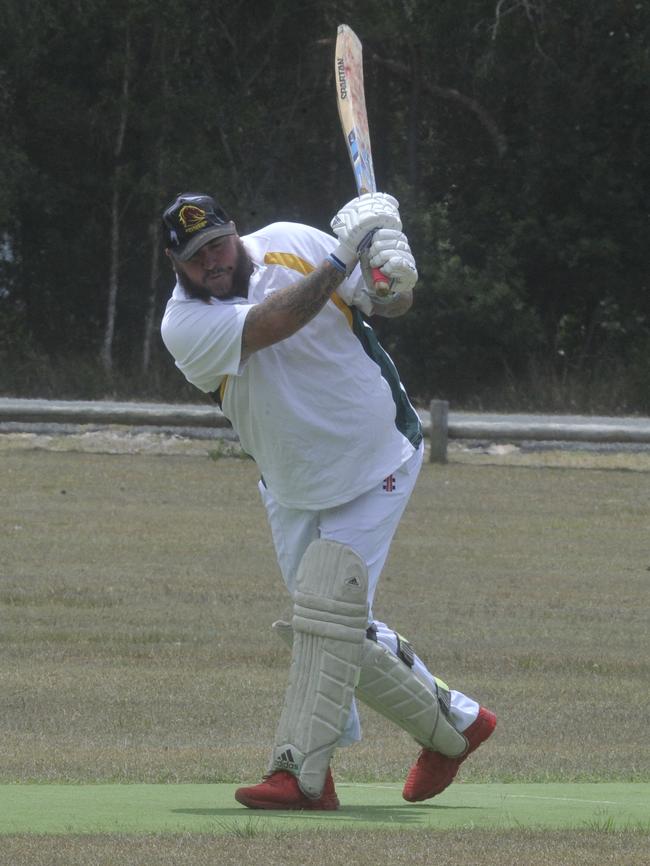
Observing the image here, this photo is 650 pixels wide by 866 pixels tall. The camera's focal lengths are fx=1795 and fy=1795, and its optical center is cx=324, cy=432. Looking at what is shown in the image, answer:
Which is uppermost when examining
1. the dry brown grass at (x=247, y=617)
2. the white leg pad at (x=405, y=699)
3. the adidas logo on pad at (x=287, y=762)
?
the white leg pad at (x=405, y=699)

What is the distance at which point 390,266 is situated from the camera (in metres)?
4.72

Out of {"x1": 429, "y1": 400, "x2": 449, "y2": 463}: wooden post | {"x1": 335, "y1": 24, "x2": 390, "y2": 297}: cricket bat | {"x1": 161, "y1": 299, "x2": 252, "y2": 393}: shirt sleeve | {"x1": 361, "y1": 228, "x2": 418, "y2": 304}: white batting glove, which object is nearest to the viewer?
{"x1": 361, "y1": 228, "x2": 418, "y2": 304}: white batting glove

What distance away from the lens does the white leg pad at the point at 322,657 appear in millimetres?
4867

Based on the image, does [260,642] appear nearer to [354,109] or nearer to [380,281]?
[354,109]

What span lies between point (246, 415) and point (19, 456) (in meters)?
13.5

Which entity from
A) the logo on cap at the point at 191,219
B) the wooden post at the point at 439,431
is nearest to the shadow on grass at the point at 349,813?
the logo on cap at the point at 191,219

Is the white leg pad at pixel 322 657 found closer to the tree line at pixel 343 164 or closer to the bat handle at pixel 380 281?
→ the bat handle at pixel 380 281

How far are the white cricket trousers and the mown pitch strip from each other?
0.30 m

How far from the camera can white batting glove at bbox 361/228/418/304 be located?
4723 millimetres

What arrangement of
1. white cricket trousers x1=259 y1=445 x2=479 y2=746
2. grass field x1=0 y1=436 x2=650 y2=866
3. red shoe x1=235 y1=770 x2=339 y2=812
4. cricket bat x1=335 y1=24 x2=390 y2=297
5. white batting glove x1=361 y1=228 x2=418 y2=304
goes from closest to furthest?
grass field x1=0 y1=436 x2=650 y2=866
white batting glove x1=361 y1=228 x2=418 y2=304
red shoe x1=235 y1=770 x2=339 y2=812
white cricket trousers x1=259 y1=445 x2=479 y2=746
cricket bat x1=335 y1=24 x2=390 y2=297

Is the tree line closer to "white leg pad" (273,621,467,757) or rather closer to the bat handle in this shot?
"white leg pad" (273,621,467,757)

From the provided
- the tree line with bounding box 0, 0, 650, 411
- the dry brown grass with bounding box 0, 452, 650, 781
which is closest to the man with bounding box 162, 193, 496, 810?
the dry brown grass with bounding box 0, 452, 650, 781

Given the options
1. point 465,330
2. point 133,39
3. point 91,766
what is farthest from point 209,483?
point 133,39

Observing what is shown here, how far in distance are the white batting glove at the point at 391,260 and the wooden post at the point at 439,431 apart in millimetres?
13420
